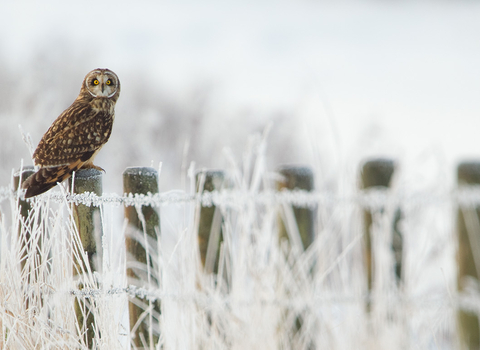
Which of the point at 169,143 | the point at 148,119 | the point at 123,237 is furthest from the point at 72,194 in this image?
the point at 169,143

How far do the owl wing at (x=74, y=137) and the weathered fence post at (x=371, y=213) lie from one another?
1.03 m

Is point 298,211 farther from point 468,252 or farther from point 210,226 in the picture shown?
point 468,252

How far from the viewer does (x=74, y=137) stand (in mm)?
1855

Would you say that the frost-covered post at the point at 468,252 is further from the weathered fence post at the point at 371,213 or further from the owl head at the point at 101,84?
the owl head at the point at 101,84

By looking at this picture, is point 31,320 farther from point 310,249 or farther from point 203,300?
point 310,249

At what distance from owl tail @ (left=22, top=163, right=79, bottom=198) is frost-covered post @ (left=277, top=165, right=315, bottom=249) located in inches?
33.3

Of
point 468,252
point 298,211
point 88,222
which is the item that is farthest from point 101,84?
point 468,252

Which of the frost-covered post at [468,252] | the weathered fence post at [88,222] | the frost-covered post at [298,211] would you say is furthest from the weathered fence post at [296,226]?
the weathered fence post at [88,222]

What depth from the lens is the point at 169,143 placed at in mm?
10156

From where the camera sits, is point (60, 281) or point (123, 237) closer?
point (123, 237)

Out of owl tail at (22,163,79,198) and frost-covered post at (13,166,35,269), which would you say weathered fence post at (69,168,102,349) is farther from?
frost-covered post at (13,166,35,269)

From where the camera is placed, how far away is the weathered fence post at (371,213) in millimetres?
1359

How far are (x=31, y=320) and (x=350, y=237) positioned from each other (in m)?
1.30

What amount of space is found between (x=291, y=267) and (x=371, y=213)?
0.89 feet
